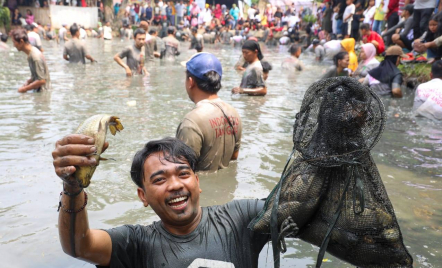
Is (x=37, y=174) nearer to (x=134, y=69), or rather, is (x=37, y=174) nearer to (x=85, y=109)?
(x=85, y=109)

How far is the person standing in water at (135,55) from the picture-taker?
447 inches

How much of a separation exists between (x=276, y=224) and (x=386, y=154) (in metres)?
4.57

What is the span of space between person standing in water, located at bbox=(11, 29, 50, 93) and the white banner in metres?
24.5

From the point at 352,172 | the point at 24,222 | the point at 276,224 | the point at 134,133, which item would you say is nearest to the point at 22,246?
the point at 24,222

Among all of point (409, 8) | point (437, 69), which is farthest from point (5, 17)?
point (437, 69)

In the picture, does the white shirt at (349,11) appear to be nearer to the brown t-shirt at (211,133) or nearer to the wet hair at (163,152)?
the brown t-shirt at (211,133)

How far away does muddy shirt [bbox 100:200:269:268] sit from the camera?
83.1 inches

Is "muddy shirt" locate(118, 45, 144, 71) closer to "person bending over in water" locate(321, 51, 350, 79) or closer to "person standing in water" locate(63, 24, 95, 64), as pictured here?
"person standing in water" locate(63, 24, 95, 64)

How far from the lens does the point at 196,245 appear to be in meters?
2.15

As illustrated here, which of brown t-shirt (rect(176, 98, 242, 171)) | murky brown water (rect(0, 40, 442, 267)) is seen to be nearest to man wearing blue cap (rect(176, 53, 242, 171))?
brown t-shirt (rect(176, 98, 242, 171))

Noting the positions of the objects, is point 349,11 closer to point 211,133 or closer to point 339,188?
point 211,133

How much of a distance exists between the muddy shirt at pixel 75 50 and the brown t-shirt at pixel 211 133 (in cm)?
1015

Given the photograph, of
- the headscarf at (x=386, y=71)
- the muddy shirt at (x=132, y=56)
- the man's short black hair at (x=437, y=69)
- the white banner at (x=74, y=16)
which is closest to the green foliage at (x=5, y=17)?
the white banner at (x=74, y=16)

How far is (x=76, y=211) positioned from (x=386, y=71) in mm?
8344
